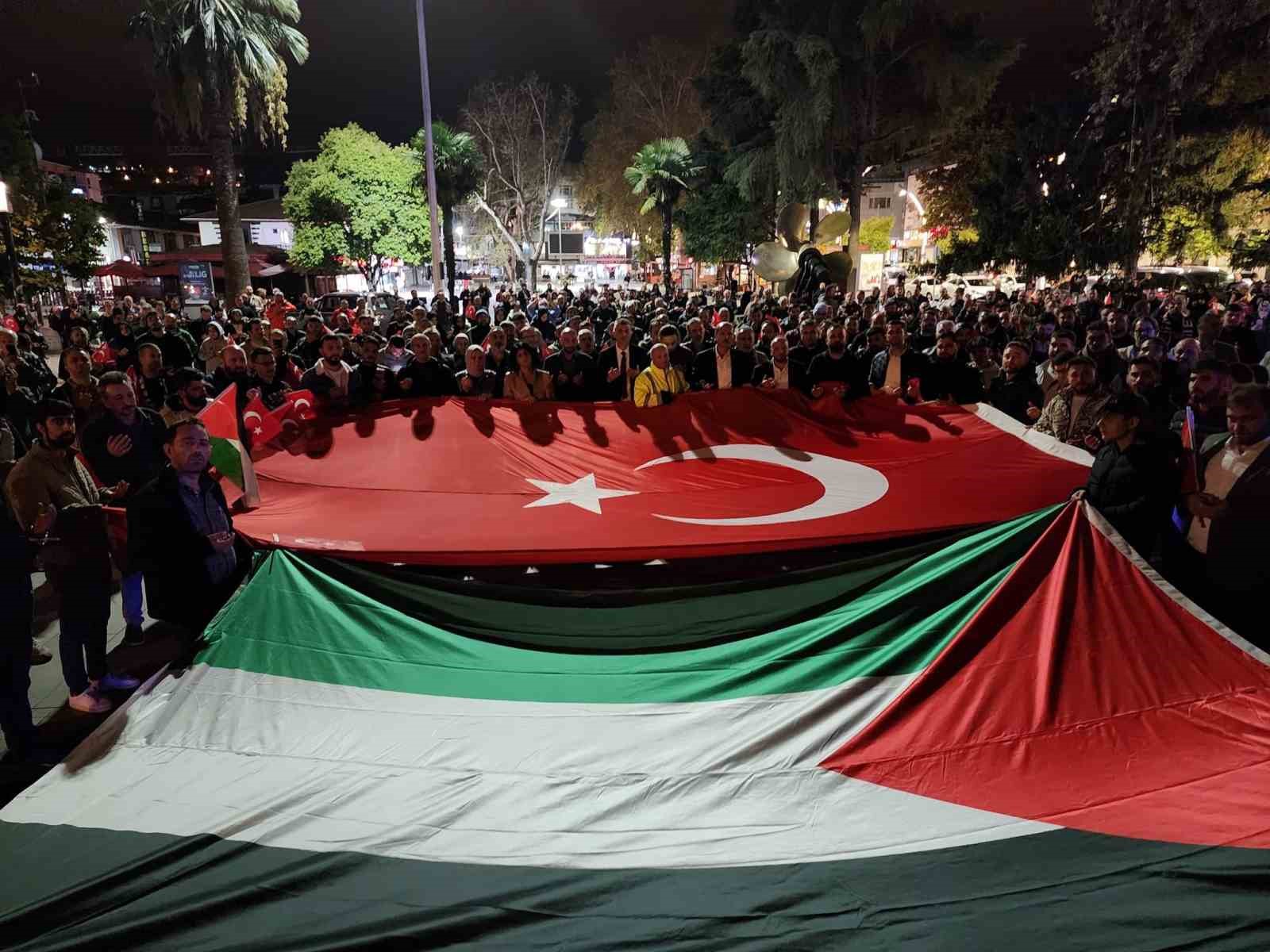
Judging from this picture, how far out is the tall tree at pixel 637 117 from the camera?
138 ft

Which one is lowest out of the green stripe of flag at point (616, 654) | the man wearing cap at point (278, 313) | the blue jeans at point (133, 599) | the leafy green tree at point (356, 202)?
the blue jeans at point (133, 599)

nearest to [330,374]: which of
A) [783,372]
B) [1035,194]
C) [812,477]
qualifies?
[783,372]

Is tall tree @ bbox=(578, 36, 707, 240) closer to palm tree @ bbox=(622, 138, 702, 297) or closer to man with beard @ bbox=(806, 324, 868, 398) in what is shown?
palm tree @ bbox=(622, 138, 702, 297)

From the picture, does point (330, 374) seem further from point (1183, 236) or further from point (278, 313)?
point (1183, 236)

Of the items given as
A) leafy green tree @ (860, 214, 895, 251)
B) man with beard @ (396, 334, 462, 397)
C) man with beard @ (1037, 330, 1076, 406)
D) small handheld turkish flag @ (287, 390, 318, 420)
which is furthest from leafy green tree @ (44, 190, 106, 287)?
leafy green tree @ (860, 214, 895, 251)

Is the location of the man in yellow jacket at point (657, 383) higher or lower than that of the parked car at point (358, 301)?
lower

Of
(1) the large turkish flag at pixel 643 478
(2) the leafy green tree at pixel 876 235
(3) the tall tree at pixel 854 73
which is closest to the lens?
(1) the large turkish flag at pixel 643 478

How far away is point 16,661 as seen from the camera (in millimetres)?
3959

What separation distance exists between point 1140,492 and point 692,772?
2881 millimetres

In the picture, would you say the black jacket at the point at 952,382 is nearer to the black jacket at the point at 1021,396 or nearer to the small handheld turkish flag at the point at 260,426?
the black jacket at the point at 1021,396

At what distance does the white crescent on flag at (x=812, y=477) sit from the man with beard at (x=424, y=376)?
2.23m

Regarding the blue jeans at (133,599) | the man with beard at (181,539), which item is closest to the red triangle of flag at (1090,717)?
the man with beard at (181,539)

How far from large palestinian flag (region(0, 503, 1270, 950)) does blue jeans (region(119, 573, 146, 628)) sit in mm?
1845

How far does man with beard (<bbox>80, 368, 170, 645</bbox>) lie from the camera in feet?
17.4
